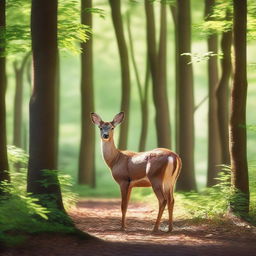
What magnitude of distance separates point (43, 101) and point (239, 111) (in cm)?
401

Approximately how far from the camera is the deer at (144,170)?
38.8ft

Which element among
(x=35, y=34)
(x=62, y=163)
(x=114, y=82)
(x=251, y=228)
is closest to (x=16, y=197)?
(x=35, y=34)

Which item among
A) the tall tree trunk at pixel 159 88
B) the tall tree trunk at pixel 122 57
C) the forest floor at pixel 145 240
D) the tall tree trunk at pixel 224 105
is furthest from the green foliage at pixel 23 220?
the tall tree trunk at pixel 122 57


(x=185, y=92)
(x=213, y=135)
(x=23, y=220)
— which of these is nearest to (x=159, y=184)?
(x=23, y=220)

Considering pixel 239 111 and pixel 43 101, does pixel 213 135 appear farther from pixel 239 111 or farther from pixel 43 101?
pixel 43 101

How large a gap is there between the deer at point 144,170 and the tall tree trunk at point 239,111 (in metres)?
1.40

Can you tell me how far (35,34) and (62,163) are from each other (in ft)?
103

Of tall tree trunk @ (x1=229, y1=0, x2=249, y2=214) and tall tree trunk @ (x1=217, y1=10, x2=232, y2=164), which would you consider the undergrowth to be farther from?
tall tree trunk @ (x1=217, y1=10, x2=232, y2=164)

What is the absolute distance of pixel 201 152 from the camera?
173 feet

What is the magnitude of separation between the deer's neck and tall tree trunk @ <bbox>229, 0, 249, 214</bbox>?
2.39m

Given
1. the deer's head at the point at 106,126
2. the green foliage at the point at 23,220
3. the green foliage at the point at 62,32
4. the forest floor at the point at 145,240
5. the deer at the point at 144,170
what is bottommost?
the forest floor at the point at 145,240

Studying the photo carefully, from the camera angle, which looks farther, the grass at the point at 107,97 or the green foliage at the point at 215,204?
the grass at the point at 107,97

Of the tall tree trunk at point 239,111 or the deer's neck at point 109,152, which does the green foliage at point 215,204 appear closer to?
the tall tree trunk at point 239,111

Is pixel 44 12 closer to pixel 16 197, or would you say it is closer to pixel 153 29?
pixel 16 197
